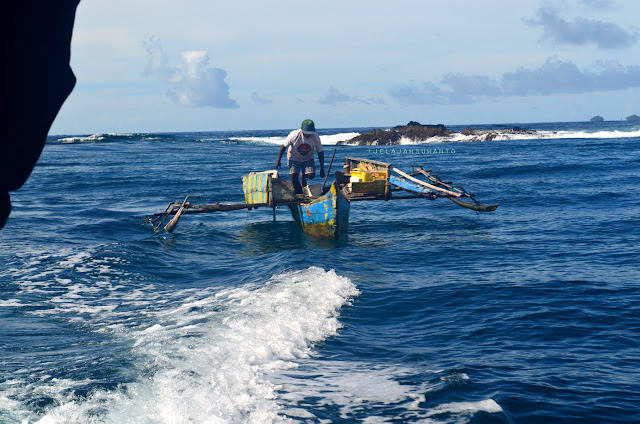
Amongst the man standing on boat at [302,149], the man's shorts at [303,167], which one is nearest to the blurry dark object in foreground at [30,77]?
the man standing on boat at [302,149]

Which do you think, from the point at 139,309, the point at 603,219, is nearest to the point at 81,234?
the point at 139,309

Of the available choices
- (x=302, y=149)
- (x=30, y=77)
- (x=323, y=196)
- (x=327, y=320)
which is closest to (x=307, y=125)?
(x=302, y=149)

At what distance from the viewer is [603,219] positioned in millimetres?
18000

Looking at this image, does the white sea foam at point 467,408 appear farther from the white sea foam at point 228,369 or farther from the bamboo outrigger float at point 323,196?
the bamboo outrigger float at point 323,196

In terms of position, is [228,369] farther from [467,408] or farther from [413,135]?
[413,135]

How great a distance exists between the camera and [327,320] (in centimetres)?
912

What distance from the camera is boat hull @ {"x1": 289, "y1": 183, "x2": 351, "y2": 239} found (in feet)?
51.3

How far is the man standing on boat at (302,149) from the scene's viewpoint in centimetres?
1564

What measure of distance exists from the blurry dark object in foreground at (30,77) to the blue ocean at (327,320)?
395 centimetres

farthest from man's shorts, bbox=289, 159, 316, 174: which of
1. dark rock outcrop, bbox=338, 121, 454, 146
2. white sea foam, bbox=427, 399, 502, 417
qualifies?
dark rock outcrop, bbox=338, 121, 454, 146

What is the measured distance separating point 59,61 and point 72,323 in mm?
7864

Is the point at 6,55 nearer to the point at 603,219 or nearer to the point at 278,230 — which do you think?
the point at 278,230

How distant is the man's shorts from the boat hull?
0.90 metres

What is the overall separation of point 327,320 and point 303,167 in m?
8.01
